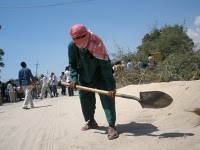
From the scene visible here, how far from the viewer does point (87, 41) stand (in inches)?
196

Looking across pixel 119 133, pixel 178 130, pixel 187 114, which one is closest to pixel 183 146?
pixel 178 130

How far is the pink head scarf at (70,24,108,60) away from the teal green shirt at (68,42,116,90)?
5.0 inches

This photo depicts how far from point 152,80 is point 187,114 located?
18.4 ft

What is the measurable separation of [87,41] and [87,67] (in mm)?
489

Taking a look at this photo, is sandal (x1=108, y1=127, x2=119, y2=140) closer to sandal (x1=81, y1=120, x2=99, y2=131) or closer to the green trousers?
the green trousers

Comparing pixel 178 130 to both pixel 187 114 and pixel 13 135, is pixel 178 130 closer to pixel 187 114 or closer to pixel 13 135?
pixel 187 114

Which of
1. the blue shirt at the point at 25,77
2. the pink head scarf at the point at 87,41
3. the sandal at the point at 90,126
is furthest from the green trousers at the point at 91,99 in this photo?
the blue shirt at the point at 25,77

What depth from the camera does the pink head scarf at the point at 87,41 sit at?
193 inches

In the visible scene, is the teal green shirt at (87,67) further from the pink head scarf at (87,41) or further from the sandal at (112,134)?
the sandal at (112,134)

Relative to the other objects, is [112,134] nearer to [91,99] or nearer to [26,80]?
[91,99]

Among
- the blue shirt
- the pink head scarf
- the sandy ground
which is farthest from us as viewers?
the blue shirt

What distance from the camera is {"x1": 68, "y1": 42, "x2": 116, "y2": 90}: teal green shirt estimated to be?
5.03 meters

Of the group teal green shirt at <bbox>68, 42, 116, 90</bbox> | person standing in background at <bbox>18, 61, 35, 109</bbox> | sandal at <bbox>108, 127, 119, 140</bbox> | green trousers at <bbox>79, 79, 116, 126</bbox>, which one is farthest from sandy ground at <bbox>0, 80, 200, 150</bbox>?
person standing in background at <bbox>18, 61, 35, 109</bbox>

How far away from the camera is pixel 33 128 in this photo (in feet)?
21.7
